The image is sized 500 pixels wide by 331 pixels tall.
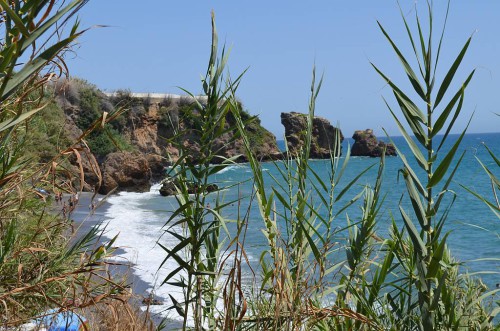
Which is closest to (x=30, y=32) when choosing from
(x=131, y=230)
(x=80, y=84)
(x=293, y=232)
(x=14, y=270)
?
(x=293, y=232)

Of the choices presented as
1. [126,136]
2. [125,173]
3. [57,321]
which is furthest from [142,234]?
[126,136]

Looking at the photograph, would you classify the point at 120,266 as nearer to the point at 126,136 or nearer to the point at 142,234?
the point at 142,234

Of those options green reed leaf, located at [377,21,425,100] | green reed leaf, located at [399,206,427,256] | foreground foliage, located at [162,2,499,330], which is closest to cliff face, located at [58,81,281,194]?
foreground foliage, located at [162,2,499,330]

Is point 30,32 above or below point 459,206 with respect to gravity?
above

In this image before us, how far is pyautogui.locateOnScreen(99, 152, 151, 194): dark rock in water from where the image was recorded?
3280 cm

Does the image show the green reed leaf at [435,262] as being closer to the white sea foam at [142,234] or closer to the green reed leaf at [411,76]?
the green reed leaf at [411,76]

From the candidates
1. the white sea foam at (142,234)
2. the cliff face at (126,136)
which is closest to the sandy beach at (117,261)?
the white sea foam at (142,234)

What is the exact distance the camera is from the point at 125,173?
115 ft

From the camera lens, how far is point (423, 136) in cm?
188

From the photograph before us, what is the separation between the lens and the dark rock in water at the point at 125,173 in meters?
32.8

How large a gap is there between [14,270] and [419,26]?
179 centimetres

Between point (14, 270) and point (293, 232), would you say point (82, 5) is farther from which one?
point (14, 270)

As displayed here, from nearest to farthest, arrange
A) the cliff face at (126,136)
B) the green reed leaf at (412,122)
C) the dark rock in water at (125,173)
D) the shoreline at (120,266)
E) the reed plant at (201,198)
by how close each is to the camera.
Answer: the green reed leaf at (412,122)
the reed plant at (201,198)
the shoreline at (120,266)
the dark rock in water at (125,173)
the cliff face at (126,136)

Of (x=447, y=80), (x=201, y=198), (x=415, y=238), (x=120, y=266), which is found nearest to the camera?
(x=415, y=238)
